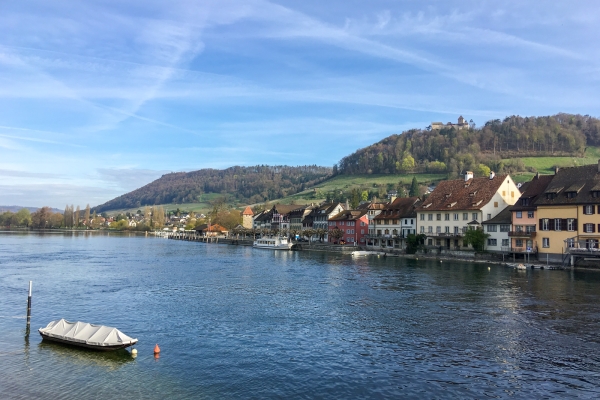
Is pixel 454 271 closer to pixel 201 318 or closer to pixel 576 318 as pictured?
pixel 576 318

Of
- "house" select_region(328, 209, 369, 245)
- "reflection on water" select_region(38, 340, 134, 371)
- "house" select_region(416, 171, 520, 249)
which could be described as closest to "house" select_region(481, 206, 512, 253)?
"house" select_region(416, 171, 520, 249)

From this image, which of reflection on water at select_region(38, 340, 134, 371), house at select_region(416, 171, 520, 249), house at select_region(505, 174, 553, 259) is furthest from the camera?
house at select_region(416, 171, 520, 249)

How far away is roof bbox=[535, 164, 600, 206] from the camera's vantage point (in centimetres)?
6288

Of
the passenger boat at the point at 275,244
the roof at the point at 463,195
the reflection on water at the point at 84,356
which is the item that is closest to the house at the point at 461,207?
the roof at the point at 463,195

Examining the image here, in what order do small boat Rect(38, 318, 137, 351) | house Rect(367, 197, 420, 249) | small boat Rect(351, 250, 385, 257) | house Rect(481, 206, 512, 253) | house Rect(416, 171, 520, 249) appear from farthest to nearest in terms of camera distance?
house Rect(367, 197, 420, 249) → small boat Rect(351, 250, 385, 257) → house Rect(416, 171, 520, 249) → house Rect(481, 206, 512, 253) → small boat Rect(38, 318, 137, 351)

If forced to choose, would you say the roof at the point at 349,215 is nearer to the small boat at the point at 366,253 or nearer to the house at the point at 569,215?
the small boat at the point at 366,253

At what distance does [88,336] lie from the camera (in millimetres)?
25953

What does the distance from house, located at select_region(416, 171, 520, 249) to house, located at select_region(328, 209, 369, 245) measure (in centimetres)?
2034

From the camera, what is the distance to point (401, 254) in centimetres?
8706

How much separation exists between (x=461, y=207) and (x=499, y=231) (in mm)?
9161

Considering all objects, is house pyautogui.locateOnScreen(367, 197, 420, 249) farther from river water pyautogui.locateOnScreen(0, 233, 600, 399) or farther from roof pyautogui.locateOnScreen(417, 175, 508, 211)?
river water pyautogui.locateOnScreen(0, 233, 600, 399)

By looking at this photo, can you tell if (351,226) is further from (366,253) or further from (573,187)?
(573,187)

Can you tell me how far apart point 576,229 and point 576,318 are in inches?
1359

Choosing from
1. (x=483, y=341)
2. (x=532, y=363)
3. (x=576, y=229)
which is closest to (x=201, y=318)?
(x=483, y=341)
